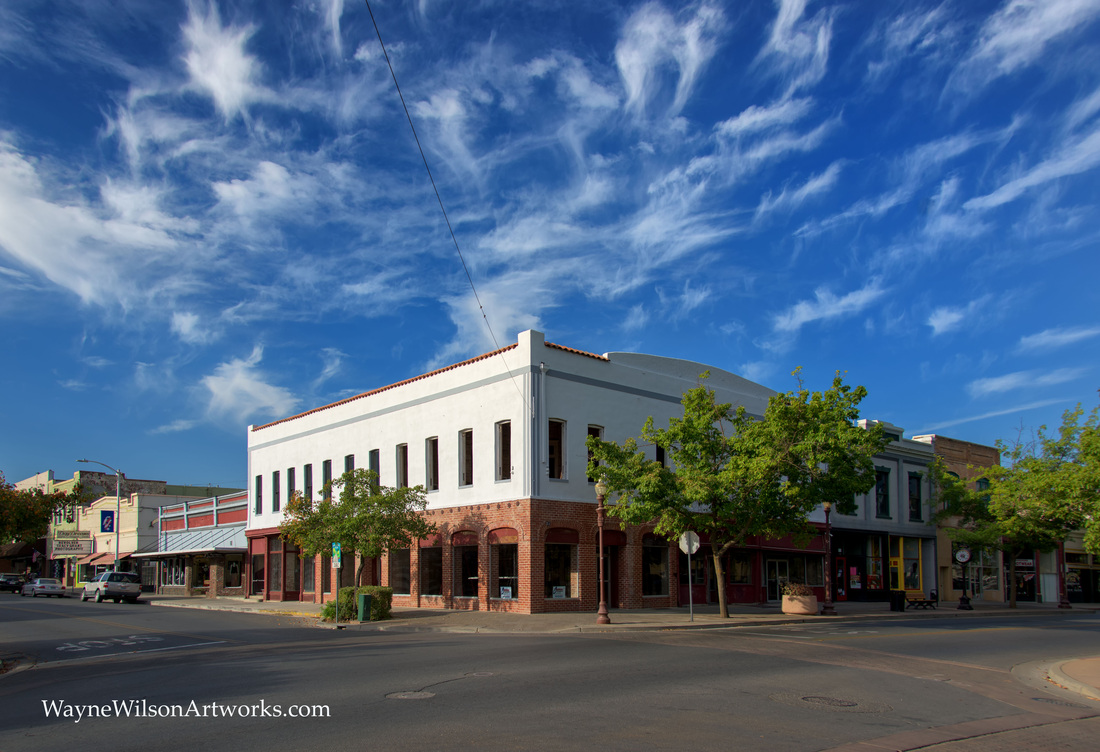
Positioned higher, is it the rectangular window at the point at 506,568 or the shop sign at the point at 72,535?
the rectangular window at the point at 506,568

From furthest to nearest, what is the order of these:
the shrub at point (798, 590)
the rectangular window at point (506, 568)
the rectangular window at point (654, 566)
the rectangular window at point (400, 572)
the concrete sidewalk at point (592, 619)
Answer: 1. the rectangular window at point (400, 572)
2. the rectangular window at point (654, 566)
3. the shrub at point (798, 590)
4. the rectangular window at point (506, 568)
5. the concrete sidewalk at point (592, 619)

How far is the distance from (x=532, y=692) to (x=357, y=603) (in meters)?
17.0

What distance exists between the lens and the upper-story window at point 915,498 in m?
45.1

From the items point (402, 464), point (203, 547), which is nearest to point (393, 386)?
point (402, 464)

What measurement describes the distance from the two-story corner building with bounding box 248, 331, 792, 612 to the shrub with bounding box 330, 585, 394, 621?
348cm

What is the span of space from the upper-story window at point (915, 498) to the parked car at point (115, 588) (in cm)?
4132

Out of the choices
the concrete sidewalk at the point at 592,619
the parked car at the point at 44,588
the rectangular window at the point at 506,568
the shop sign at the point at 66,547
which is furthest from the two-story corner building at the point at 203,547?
the rectangular window at the point at 506,568

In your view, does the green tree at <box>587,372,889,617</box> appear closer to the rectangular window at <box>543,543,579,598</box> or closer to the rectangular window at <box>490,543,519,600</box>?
the rectangular window at <box>543,543,579,598</box>

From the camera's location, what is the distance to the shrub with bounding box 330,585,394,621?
26.5 metres

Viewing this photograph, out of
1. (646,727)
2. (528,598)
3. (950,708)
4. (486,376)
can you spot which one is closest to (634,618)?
(528,598)

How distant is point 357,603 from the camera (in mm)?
26562

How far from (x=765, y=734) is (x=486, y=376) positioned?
21.9 m

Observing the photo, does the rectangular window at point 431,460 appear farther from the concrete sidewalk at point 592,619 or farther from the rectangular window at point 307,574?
the rectangular window at point 307,574

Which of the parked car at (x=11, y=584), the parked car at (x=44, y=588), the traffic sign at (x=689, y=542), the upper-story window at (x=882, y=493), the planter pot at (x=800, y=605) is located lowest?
the parked car at (x=11, y=584)
